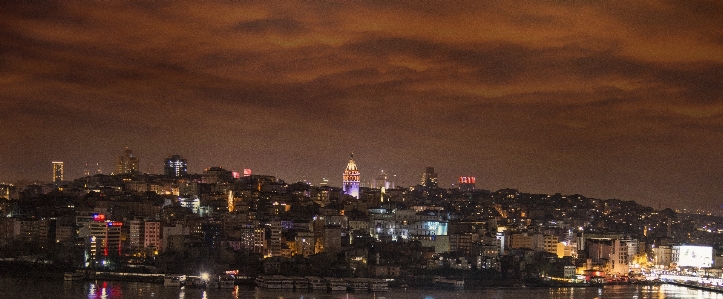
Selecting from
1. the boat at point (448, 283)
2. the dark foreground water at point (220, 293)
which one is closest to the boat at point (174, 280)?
the dark foreground water at point (220, 293)

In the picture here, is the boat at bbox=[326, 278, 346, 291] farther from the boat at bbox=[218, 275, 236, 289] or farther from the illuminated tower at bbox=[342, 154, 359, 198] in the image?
the illuminated tower at bbox=[342, 154, 359, 198]

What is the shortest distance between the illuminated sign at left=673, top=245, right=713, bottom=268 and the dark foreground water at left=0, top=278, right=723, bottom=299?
5.99 meters

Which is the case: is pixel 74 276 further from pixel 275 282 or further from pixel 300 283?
A: pixel 300 283

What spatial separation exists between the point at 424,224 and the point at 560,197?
9.69 m

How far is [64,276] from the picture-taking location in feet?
56.6

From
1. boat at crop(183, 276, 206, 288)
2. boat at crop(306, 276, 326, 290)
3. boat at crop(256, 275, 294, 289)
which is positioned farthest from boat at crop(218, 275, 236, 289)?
boat at crop(306, 276, 326, 290)

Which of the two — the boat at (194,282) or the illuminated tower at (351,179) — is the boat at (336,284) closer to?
the boat at (194,282)

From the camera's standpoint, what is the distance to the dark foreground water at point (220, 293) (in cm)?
1463

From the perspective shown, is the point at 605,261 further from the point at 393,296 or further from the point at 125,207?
the point at 125,207

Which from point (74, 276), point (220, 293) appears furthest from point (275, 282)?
point (74, 276)

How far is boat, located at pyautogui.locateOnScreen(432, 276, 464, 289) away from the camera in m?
17.7

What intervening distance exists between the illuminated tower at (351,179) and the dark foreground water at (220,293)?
31.4 ft

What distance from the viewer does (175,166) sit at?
2830 centimetres

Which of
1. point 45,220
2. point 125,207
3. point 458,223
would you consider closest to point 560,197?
point 458,223
